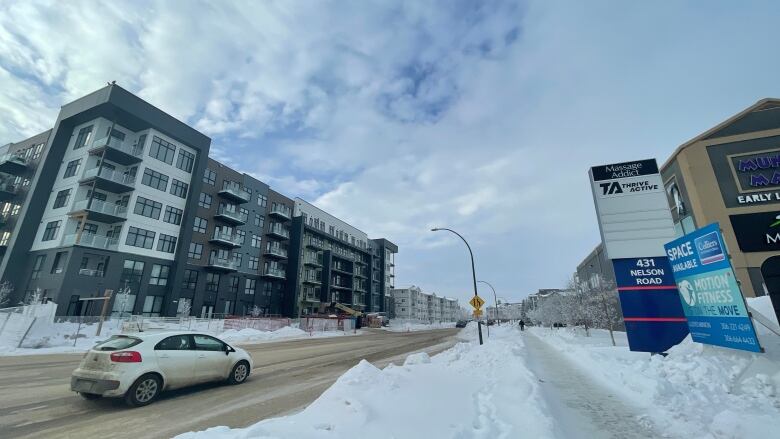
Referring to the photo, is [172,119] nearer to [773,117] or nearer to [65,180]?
[65,180]

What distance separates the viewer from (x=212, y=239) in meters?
44.7

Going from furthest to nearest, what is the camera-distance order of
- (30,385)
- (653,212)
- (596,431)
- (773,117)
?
(773,117) → (653,212) → (30,385) → (596,431)

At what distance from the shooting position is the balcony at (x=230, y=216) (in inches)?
1823

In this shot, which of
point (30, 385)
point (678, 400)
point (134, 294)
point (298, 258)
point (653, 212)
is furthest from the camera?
point (298, 258)

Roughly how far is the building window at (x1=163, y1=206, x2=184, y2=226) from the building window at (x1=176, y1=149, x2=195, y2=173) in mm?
5281

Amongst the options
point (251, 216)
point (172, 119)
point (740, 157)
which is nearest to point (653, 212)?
point (740, 157)

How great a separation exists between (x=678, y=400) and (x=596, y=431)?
2.80 m

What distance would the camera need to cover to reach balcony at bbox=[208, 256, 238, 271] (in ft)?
144

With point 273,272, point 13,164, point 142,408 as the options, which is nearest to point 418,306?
point 273,272

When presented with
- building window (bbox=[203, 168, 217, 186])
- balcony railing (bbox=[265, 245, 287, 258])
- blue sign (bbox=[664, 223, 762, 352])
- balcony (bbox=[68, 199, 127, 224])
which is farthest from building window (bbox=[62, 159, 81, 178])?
blue sign (bbox=[664, 223, 762, 352])

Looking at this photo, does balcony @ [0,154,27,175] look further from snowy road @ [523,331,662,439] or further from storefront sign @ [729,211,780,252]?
storefront sign @ [729,211,780,252]

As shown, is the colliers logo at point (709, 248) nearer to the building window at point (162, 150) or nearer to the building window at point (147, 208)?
the building window at point (147, 208)

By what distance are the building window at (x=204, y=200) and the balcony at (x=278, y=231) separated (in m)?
11.8

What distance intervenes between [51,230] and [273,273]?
86.6 ft
